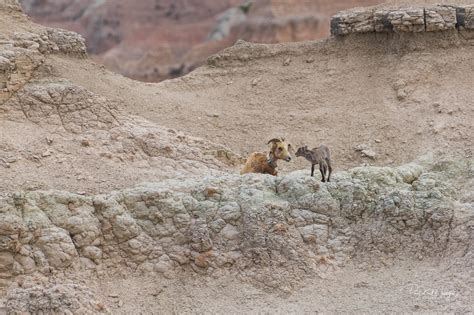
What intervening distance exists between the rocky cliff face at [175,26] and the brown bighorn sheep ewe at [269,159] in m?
20.8

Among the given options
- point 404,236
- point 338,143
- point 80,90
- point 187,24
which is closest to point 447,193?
point 404,236

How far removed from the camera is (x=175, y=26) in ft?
148

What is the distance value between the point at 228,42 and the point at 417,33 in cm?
2020

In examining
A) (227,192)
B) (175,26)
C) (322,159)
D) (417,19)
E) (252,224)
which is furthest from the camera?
(175,26)

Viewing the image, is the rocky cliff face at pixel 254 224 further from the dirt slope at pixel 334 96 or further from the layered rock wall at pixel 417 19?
the layered rock wall at pixel 417 19

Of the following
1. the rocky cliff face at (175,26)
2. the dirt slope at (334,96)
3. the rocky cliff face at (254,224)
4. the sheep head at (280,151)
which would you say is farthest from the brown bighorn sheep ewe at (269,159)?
the rocky cliff face at (175,26)

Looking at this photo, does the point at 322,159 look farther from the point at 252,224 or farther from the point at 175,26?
the point at 175,26

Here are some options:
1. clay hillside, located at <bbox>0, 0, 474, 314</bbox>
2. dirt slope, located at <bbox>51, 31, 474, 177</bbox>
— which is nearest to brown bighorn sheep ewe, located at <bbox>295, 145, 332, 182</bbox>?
clay hillside, located at <bbox>0, 0, 474, 314</bbox>

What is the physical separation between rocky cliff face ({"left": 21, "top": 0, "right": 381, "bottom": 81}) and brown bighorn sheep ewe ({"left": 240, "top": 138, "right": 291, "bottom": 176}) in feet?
68.4

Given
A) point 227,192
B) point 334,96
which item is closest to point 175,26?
point 334,96

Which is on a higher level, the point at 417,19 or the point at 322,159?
the point at 417,19

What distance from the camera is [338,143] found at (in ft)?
68.5

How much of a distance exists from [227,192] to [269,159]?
1.93m

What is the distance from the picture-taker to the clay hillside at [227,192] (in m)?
15.9
